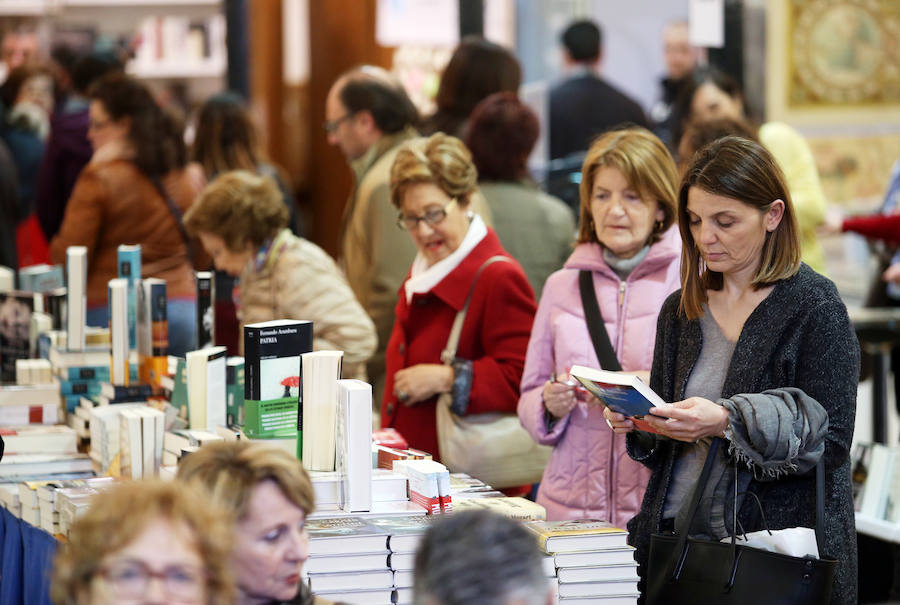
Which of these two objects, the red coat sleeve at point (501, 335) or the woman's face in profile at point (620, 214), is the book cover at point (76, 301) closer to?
the red coat sleeve at point (501, 335)

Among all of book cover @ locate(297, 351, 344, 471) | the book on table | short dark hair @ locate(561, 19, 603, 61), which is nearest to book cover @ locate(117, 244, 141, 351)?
book cover @ locate(297, 351, 344, 471)

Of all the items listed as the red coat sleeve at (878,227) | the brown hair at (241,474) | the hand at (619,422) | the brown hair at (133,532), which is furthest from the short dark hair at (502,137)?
the brown hair at (133,532)

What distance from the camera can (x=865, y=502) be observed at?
4242 millimetres

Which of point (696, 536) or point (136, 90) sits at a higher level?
point (136, 90)

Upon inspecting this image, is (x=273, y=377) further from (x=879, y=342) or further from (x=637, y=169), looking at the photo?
(x=879, y=342)

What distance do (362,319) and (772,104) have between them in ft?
13.8

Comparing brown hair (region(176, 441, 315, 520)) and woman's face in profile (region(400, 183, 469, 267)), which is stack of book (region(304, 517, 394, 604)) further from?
woman's face in profile (region(400, 183, 469, 267))

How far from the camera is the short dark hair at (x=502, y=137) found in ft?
16.1

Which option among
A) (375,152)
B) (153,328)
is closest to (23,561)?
(153,328)

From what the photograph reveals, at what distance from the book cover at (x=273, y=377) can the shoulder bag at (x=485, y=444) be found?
0.76 m

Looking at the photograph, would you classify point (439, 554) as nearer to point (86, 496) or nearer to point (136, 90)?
point (86, 496)

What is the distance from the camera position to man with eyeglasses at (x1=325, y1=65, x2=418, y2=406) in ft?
16.6

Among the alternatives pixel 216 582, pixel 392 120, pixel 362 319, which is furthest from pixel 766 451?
pixel 392 120

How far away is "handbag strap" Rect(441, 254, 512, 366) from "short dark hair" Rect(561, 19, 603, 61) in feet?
10.7
